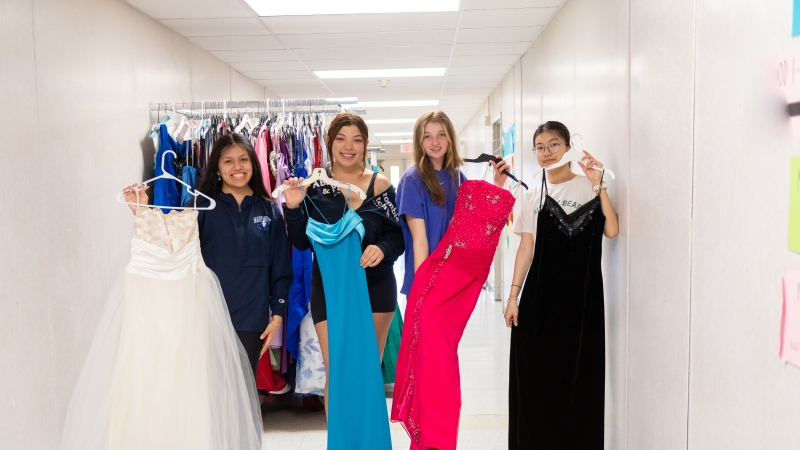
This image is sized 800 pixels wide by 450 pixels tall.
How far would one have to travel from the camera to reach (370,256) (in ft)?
8.49

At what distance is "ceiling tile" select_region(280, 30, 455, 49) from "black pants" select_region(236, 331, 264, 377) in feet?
8.35

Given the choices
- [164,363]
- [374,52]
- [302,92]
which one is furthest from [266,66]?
[164,363]

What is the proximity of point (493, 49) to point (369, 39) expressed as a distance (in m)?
1.19

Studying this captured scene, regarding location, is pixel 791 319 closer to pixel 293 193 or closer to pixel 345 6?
pixel 293 193

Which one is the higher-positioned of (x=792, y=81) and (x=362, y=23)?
(x=362, y=23)

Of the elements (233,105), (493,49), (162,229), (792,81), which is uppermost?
(493,49)

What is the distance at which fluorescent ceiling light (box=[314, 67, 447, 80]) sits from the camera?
587cm

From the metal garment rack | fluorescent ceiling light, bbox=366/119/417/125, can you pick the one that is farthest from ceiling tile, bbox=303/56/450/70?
fluorescent ceiling light, bbox=366/119/417/125

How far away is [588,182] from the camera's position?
2.67m

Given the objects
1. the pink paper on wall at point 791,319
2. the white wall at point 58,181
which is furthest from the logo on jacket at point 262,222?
the pink paper on wall at point 791,319

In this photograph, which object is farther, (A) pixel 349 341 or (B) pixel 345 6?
(B) pixel 345 6

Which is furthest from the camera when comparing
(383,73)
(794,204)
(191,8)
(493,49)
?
(383,73)

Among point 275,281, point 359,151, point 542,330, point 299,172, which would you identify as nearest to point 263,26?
point 299,172

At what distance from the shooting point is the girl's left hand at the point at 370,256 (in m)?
2.59
